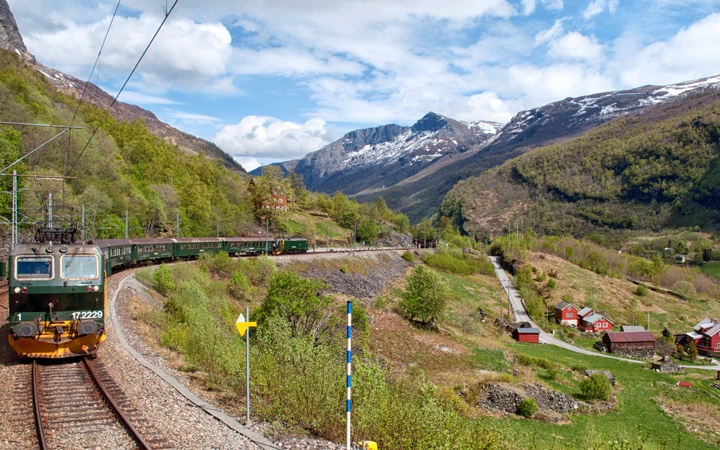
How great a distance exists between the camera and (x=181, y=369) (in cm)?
1520

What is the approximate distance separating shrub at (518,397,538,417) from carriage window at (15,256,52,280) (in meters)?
27.0

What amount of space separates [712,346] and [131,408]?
8032 centimetres

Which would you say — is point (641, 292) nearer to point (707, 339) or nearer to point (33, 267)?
point (707, 339)

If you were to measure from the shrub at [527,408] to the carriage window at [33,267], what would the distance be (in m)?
27.0

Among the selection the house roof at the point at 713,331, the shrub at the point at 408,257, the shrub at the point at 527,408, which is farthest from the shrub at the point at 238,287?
the house roof at the point at 713,331

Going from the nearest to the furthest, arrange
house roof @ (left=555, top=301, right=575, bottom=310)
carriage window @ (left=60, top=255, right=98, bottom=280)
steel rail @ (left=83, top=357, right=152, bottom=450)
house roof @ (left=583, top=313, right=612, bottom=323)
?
steel rail @ (left=83, top=357, right=152, bottom=450) < carriage window @ (left=60, top=255, right=98, bottom=280) < house roof @ (left=583, top=313, right=612, bottom=323) < house roof @ (left=555, top=301, right=575, bottom=310)

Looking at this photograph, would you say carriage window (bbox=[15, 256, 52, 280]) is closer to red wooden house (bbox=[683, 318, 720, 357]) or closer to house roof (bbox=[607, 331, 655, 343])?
house roof (bbox=[607, 331, 655, 343])

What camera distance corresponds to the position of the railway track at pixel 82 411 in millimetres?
9312

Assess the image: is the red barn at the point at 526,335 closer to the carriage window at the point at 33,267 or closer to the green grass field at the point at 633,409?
the green grass field at the point at 633,409

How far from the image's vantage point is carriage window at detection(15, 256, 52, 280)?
14188mm

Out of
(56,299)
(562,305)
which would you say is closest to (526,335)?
(562,305)

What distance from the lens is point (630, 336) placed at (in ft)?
219

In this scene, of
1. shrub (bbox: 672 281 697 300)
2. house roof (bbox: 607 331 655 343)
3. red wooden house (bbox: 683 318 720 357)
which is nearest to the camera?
house roof (bbox: 607 331 655 343)

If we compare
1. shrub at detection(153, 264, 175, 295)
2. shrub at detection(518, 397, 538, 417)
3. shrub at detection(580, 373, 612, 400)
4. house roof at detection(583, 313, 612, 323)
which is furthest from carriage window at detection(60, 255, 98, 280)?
house roof at detection(583, 313, 612, 323)
